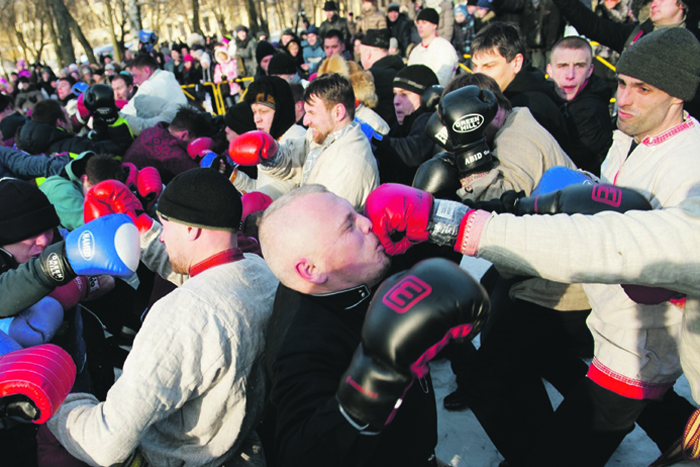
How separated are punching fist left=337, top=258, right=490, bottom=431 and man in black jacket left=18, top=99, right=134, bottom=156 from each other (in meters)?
4.17

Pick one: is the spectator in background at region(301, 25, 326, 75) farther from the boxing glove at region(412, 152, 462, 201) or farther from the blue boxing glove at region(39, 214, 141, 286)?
the blue boxing glove at region(39, 214, 141, 286)

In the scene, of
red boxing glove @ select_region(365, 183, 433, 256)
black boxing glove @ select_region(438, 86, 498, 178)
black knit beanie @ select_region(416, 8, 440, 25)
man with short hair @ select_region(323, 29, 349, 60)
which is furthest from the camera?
man with short hair @ select_region(323, 29, 349, 60)

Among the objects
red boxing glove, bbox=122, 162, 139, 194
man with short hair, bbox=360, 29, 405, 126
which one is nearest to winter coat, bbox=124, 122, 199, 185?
red boxing glove, bbox=122, 162, 139, 194

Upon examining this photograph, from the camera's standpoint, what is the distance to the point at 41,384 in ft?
4.22

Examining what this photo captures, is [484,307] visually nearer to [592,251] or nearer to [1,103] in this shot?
[592,251]

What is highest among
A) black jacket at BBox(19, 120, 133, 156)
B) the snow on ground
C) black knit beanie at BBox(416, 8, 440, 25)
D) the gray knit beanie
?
the gray knit beanie

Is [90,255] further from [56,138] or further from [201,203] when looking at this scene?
[56,138]

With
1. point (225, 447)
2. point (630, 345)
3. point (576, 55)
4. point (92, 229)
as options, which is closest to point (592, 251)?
point (630, 345)

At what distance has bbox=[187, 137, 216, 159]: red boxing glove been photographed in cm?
437

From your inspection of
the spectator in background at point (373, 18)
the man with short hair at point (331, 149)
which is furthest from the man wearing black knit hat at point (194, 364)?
the spectator in background at point (373, 18)

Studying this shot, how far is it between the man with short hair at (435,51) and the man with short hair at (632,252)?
4019 mm

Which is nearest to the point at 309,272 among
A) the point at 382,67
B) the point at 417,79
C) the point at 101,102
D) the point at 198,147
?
the point at 417,79

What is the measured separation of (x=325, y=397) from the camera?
1.23 m

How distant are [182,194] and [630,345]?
1871 mm
